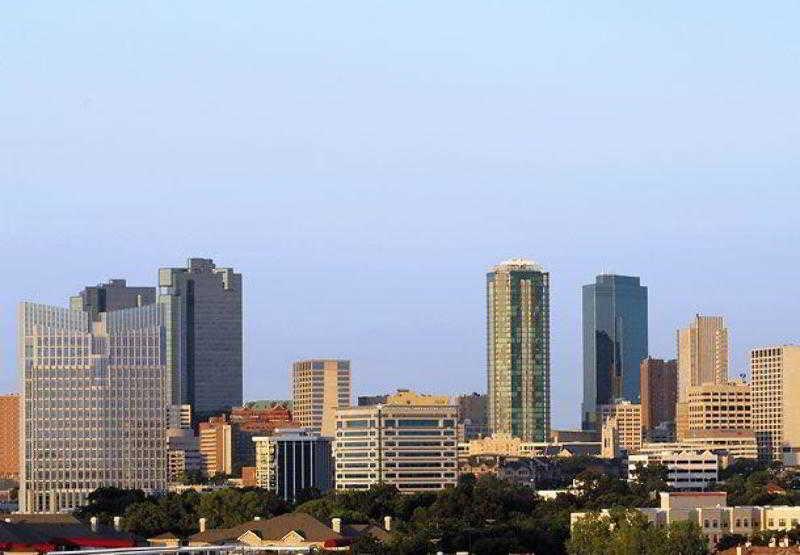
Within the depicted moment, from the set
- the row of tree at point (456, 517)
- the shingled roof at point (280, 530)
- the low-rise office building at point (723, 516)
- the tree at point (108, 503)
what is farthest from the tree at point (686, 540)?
the tree at point (108, 503)

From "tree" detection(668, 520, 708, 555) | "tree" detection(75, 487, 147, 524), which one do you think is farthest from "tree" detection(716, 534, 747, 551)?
"tree" detection(75, 487, 147, 524)

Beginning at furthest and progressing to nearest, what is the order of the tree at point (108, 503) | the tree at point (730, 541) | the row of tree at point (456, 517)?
the tree at point (108, 503), the tree at point (730, 541), the row of tree at point (456, 517)

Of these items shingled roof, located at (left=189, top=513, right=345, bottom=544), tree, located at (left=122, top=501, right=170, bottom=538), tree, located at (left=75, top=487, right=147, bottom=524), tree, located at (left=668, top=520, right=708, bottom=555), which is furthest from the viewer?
tree, located at (left=75, top=487, right=147, bottom=524)

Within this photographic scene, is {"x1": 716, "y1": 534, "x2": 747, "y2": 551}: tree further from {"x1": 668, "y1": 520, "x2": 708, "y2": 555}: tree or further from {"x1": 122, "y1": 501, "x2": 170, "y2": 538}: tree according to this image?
{"x1": 122, "y1": 501, "x2": 170, "y2": 538}: tree

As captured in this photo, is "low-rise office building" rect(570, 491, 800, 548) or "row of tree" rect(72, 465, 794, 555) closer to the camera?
"row of tree" rect(72, 465, 794, 555)

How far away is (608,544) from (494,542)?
6154 millimetres

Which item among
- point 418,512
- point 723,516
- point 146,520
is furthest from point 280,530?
point 723,516

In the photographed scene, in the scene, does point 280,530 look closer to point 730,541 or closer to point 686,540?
point 686,540

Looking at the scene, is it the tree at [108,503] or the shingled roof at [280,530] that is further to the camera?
the tree at [108,503]

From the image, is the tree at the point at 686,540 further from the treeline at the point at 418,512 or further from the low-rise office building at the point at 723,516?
the low-rise office building at the point at 723,516

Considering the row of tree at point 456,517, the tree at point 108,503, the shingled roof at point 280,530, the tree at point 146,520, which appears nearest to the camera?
the row of tree at point 456,517

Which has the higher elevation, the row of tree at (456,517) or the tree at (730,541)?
the row of tree at (456,517)

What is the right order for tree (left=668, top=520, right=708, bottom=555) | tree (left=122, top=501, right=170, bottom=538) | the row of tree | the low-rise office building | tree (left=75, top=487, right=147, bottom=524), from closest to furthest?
1. tree (left=668, top=520, right=708, bottom=555)
2. the row of tree
3. the low-rise office building
4. tree (left=122, top=501, right=170, bottom=538)
5. tree (left=75, top=487, right=147, bottom=524)

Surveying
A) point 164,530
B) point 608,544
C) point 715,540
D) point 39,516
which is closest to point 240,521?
point 164,530
